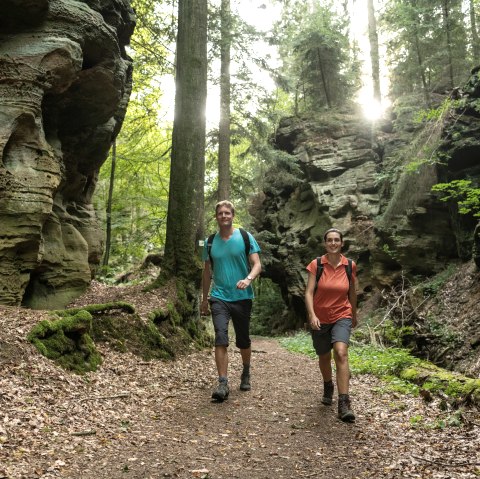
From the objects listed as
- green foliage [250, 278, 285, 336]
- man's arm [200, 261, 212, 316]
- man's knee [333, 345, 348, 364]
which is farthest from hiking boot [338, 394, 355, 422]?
green foliage [250, 278, 285, 336]

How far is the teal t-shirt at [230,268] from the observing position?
568cm

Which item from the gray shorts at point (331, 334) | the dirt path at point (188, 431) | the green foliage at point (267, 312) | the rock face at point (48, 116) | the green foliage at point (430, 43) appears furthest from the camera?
the green foliage at point (267, 312)

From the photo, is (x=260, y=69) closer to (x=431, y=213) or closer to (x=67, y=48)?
(x=431, y=213)

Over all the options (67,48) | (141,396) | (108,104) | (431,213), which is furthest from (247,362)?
(431,213)

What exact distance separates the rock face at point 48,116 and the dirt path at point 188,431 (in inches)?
100

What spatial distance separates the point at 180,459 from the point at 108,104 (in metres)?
9.16

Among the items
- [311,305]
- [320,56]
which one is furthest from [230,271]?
[320,56]

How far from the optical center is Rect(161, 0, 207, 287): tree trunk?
9383 mm

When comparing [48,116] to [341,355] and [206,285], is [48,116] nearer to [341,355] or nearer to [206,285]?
[206,285]

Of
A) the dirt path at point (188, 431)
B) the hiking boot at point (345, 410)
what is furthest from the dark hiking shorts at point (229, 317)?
the hiking boot at point (345, 410)

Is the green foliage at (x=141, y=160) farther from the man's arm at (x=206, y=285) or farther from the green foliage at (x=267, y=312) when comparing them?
the man's arm at (x=206, y=285)

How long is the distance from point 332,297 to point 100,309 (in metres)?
3.71

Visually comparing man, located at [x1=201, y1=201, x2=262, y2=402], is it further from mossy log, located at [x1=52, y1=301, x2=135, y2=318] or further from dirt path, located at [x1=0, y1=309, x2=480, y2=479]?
mossy log, located at [x1=52, y1=301, x2=135, y2=318]

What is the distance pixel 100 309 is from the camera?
6.85m
